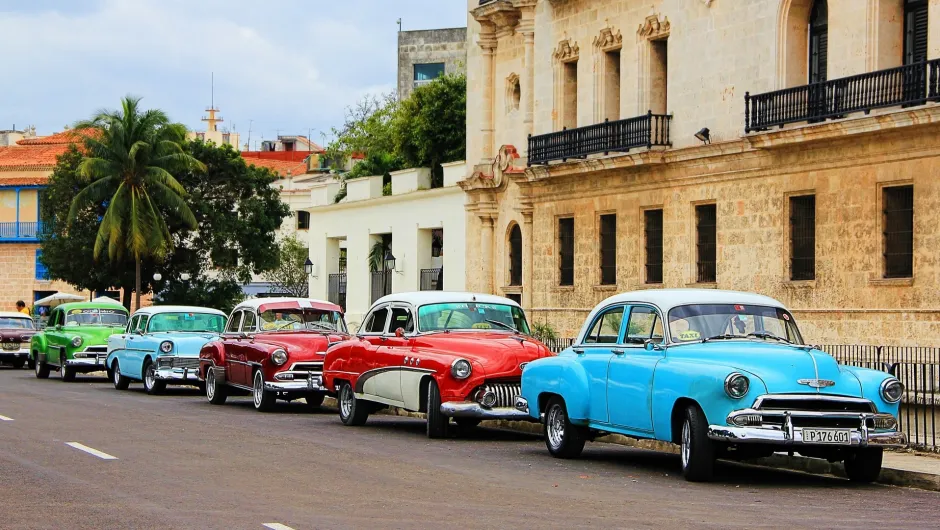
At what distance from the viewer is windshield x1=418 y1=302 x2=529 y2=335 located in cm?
1945

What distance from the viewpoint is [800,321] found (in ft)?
92.7

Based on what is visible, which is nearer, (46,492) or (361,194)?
(46,492)

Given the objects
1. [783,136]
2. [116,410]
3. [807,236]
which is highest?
[783,136]

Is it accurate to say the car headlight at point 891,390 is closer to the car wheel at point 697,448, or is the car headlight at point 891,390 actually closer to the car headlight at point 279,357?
the car wheel at point 697,448

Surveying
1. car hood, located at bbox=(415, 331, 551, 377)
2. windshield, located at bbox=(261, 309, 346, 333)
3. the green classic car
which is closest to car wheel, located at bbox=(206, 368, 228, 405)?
windshield, located at bbox=(261, 309, 346, 333)

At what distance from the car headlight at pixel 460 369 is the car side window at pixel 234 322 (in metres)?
8.22

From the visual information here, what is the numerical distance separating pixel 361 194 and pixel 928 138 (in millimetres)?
27348

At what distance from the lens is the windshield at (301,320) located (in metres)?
24.7

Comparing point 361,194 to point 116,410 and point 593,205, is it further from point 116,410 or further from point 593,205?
point 116,410

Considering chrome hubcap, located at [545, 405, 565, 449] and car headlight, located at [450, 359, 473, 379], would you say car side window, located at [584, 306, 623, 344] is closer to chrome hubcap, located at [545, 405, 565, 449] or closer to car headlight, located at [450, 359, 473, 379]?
chrome hubcap, located at [545, 405, 565, 449]

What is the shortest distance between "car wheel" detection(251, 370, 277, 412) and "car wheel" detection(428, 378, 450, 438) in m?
5.64

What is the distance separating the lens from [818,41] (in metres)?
28.5

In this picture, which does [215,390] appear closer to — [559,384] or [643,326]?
[559,384]

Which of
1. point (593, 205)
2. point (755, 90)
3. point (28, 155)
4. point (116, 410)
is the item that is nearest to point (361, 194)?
point (593, 205)
